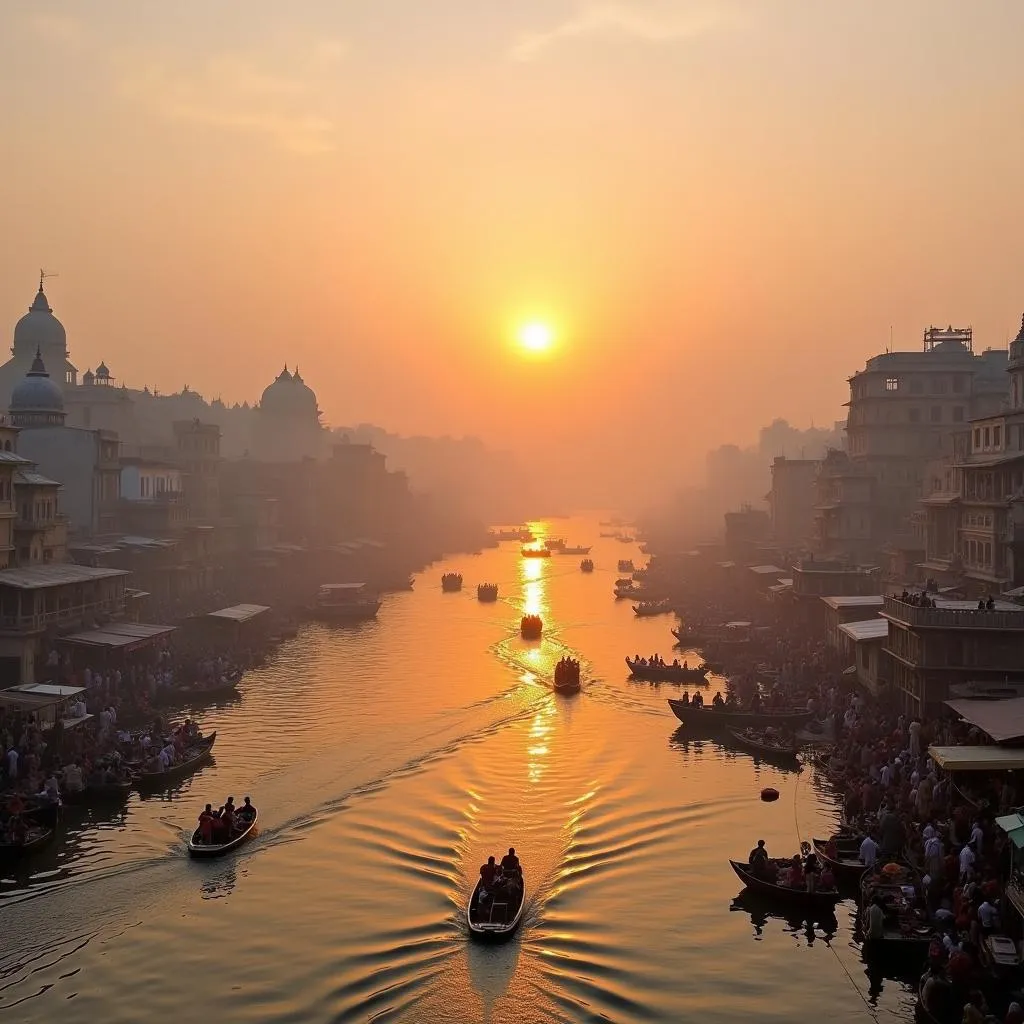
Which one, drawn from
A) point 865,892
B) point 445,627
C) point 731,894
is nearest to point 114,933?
point 731,894

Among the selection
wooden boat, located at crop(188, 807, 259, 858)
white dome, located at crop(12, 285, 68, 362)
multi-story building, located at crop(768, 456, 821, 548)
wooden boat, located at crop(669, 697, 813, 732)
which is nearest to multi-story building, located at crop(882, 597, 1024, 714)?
wooden boat, located at crop(669, 697, 813, 732)

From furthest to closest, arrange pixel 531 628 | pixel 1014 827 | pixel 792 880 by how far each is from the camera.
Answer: pixel 531 628
pixel 792 880
pixel 1014 827

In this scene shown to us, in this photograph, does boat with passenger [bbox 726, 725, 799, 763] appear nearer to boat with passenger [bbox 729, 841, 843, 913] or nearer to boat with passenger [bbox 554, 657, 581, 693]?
boat with passenger [bbox 554, 657, 581, 693]

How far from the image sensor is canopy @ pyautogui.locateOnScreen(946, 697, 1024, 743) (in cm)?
3262

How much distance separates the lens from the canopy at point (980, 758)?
30797 millimetres

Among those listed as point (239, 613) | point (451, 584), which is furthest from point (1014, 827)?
point (451, 584)

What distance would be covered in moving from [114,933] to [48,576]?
28.5 metres

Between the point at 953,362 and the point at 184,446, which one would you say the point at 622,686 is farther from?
the point at 184,446

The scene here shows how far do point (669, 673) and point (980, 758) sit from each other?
36425 mm

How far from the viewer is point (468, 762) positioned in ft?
160

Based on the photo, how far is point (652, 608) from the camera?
351 feet

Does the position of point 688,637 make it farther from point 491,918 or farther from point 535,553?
point 535,553

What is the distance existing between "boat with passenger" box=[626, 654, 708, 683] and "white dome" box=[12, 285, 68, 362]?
72.9 meters

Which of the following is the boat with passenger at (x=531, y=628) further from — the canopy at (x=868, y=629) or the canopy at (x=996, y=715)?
the canopy at (x=996, y=715)
